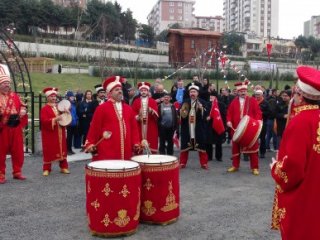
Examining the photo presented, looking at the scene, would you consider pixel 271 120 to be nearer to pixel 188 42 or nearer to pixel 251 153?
pixel 251 153

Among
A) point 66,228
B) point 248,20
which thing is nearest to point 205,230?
point 66,228

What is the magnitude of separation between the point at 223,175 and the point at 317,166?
5.82m

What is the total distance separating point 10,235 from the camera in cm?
539

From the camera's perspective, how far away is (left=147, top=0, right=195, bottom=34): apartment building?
144938mm

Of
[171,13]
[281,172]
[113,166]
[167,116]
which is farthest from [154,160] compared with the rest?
[171,13]

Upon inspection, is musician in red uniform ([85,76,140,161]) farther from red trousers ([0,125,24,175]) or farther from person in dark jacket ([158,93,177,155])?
person in dark jacket ([158,93,177,155])

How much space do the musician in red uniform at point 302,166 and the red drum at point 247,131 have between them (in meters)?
5.35

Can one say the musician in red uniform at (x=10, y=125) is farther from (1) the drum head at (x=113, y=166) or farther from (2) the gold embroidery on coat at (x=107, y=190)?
(2) the gold embroidery on coat at (x=107, y=190)

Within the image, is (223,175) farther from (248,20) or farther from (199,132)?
(248,20)

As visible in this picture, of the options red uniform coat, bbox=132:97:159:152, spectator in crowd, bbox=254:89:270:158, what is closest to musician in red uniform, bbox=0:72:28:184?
red uniform coat, bbox=132:97:159:152

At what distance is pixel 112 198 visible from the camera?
5.18 meters

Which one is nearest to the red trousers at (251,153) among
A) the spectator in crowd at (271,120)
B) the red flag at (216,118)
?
the red flag at (216,118)

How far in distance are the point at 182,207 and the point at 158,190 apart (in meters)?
1.04

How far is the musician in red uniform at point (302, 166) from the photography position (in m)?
3.22
